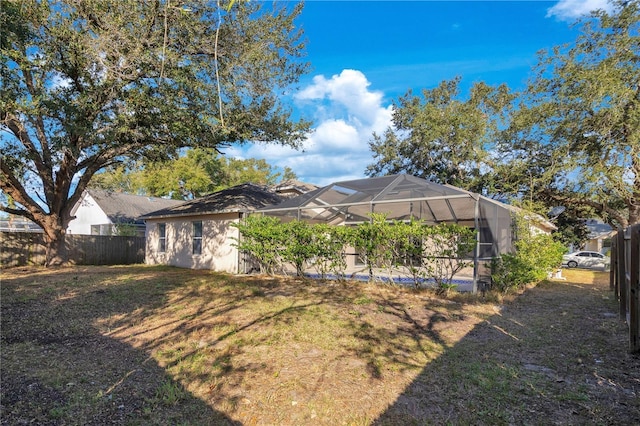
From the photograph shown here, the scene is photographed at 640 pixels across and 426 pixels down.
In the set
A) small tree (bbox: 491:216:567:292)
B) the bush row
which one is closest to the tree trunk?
the bush row

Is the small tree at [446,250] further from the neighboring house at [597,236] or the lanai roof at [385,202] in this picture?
the neighboring house at [597,236]

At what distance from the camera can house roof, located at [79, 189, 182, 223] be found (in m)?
24.5

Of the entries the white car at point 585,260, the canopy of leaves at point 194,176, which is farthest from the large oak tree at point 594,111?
the canopy of leaves at point 194,176

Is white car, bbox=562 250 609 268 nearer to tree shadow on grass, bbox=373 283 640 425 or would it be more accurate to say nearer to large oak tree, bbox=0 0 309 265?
tree shadow on grass, bbox=373 283 640 425

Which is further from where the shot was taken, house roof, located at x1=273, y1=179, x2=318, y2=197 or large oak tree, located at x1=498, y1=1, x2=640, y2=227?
house roof, located at x1=273, y1=179, x2=318, y2=197

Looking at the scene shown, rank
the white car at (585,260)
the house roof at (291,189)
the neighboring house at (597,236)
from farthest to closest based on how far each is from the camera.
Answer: the neighboring house at (597,236)
the white car at (585,260)
the house roof at (291,189)

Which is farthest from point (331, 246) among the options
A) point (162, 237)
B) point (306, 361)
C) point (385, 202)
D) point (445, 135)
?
point (445, 135)

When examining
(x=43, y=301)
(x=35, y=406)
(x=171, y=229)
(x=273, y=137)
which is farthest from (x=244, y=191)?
(x=35, y=406)

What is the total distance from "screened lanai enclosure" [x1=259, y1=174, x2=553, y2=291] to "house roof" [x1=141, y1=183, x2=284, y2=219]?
4.59ft

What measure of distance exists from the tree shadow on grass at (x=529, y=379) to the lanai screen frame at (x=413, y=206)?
9.16 feet

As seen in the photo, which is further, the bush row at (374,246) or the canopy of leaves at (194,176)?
the canopy of leaves at (194,176)

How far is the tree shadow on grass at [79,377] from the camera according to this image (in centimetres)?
297

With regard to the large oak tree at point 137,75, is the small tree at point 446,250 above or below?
below

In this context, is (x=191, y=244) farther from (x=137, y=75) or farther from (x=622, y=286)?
(x=622, y=286)
